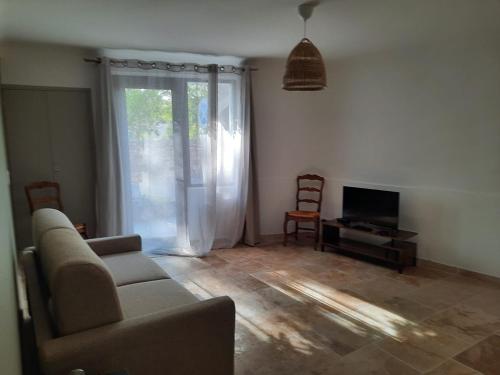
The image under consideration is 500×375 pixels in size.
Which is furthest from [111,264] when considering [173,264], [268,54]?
[268,54]

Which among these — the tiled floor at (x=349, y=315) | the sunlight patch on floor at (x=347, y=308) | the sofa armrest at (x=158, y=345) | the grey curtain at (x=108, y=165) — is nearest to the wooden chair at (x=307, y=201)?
the tiled floor at (x=349, y=315)

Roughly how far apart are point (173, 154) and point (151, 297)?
2475mm

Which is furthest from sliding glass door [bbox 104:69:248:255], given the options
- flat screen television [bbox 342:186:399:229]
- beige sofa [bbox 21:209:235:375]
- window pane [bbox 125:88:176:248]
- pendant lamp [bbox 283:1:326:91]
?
beige sofa [bbox 21:209:235:375]

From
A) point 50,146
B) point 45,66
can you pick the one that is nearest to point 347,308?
point 50,146

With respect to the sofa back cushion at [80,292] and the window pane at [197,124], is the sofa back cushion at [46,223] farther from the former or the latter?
the window pane at [197,124]

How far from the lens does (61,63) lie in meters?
4.01

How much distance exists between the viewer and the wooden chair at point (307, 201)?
4836mm

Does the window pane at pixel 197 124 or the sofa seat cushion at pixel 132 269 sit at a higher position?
the window pane at pixel 197 124

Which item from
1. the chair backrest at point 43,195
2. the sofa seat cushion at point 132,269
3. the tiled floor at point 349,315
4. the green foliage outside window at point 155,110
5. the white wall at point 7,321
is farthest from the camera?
the green foliage outside window at point 155,110

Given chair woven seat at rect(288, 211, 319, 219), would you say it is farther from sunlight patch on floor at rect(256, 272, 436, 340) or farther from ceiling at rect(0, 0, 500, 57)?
ceiling at rect(0, 0, 500, 57)

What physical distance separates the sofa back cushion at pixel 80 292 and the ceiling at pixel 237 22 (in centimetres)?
196

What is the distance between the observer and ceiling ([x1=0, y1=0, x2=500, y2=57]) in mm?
2707

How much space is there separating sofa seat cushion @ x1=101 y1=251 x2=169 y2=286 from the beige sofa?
50cm

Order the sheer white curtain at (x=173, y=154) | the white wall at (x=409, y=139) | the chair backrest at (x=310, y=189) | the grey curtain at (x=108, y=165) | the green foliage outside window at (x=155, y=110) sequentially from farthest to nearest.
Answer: the chair backrest at (x=310, y=189) < the green foliage outside window at (x=155, y=110) < the sheer white curtain at (x=173, y=154) < the grey curtain at (x=108, y=165) < the white wall at (x=409, y=139)
